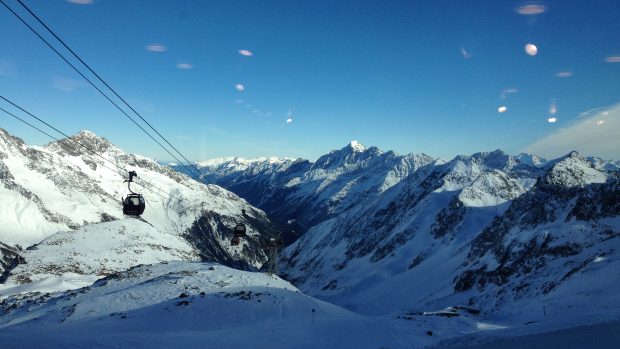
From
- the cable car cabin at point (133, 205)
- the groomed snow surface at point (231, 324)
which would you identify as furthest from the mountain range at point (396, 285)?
the cable car cabin at point (133, 205)

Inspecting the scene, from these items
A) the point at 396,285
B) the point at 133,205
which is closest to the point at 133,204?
the point at 133,205

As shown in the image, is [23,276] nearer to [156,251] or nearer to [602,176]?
[156,251]

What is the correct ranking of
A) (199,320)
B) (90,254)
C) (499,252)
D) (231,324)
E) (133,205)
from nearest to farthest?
1. (133,205)
2. (231,324)
3. (199,320)
4. (499,252)
5. (90,254)

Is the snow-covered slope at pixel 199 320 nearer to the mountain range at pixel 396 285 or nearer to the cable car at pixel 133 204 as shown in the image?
the mountain range at pixel 396 285

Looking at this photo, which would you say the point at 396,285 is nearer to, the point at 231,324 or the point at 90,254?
the point at 231,324

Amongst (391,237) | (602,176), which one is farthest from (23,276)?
(602,176)

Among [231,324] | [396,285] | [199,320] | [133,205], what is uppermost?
[133,205]

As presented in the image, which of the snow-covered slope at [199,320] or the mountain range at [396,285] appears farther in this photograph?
the mountain range at [396,285]

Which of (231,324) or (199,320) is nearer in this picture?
(231,324)

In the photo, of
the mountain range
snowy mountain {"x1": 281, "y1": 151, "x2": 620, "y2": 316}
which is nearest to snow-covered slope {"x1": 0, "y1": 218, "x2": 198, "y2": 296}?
the mountain range

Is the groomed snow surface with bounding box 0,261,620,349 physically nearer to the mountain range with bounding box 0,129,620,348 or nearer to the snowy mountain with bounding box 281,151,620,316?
the mountain range with bounding box 0,129,620,348
